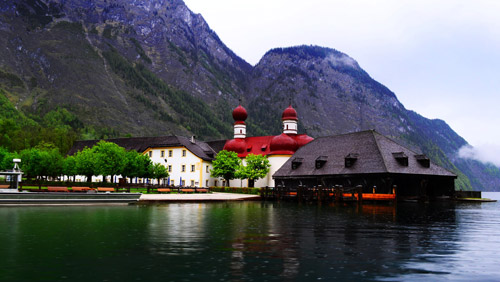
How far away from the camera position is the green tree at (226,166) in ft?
283

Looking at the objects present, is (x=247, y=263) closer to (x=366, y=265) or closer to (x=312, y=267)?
(x=312, y=267)

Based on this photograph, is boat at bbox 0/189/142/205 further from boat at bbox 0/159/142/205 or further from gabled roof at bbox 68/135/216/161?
gabled roof at bbox 68/135/216/161

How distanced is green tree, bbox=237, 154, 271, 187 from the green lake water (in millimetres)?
56516

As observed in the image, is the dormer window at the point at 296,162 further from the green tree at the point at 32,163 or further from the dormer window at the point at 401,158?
the green tree at the point at 32,163

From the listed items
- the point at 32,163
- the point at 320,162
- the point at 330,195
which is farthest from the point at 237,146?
the point at 32,163

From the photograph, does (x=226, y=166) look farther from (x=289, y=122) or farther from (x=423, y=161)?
(x=423, y=161)

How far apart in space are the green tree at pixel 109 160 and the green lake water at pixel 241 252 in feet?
134

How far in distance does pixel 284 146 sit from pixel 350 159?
2476 cm

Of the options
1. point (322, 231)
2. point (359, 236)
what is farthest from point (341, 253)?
point (322, 231)

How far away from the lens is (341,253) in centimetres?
1672

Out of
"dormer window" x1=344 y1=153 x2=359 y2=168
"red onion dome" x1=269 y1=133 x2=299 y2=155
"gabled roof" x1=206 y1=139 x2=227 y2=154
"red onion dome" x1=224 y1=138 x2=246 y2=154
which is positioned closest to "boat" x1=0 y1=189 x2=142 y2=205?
"dormer window" x1=344 y1=153 x2=359 y2=168

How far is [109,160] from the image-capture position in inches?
2638

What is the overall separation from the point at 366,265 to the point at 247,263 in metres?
3.93

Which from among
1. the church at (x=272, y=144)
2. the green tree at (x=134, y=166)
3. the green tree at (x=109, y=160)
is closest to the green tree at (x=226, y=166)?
the church at (x=272, y=144)
